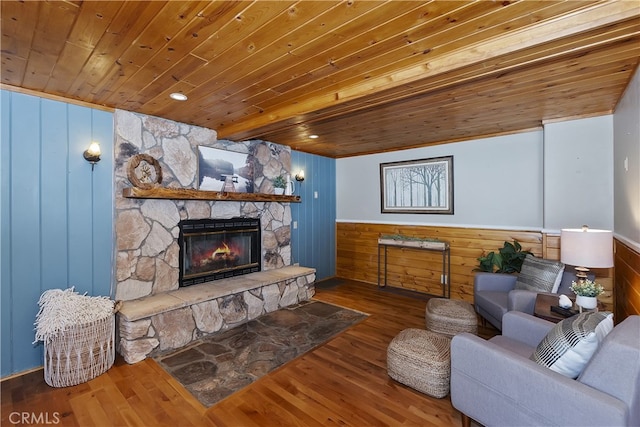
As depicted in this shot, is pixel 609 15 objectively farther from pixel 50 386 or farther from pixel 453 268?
pixel 50 386

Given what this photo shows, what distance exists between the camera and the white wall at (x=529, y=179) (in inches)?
123

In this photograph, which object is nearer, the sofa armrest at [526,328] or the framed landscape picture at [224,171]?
the sofa armrest at [526,328]

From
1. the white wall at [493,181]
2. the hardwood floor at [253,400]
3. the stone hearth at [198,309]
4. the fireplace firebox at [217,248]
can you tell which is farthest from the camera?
the white wall at [493,181]

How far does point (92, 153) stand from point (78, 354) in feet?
5.74

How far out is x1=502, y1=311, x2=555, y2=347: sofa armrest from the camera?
1.96 m

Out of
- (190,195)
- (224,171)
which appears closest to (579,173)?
A: (224,171)

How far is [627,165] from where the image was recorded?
2408 mm

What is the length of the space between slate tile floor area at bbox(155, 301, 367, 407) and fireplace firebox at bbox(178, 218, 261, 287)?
2.54ft

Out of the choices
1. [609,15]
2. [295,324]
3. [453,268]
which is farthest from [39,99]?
[453,268]

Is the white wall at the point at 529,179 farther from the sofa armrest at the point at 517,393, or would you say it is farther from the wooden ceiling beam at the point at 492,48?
the sofa armrest at the point at 517,393

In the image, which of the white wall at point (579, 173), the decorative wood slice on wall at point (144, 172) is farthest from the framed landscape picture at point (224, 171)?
the white wall at point (579, 173)

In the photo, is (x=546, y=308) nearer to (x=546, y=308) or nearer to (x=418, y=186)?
(x=546, y=308)

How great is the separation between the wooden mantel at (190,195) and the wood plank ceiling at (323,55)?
83 centimetres

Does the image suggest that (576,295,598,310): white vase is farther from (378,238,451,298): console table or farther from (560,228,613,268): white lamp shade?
(378,238,451,298): console table
